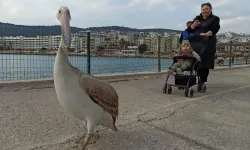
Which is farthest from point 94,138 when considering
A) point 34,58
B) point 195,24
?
point 195,24

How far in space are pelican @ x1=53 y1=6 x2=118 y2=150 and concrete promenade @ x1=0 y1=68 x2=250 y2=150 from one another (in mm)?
477

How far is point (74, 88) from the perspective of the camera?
8.95ft

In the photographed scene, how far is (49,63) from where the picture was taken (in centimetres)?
727

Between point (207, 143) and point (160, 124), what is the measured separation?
83 cm

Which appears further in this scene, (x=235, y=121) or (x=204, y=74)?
(x=204, y=74)

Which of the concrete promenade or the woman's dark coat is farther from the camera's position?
the woman's dark coat

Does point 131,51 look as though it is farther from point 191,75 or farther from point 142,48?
point 191,75

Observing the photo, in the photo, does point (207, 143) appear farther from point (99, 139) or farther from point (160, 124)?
point (99, 139)

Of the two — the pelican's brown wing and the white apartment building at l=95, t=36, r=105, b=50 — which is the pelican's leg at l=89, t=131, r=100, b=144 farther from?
the white apartment building at l=95, t=36, r=105, b=50

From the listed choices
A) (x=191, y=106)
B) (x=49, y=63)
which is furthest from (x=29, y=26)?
(x=191, y=106)

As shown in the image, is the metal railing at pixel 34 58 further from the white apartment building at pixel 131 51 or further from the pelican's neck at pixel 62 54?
the pelican's neck at pixel 62 54

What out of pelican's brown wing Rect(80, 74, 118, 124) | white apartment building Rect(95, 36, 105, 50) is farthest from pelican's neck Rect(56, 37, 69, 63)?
white apartment building Rect(95, 36, 105, 50)

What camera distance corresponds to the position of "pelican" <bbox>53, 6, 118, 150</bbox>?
2674mm

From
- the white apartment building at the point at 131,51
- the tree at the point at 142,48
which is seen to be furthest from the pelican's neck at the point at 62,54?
the tree at the point at 142,48
